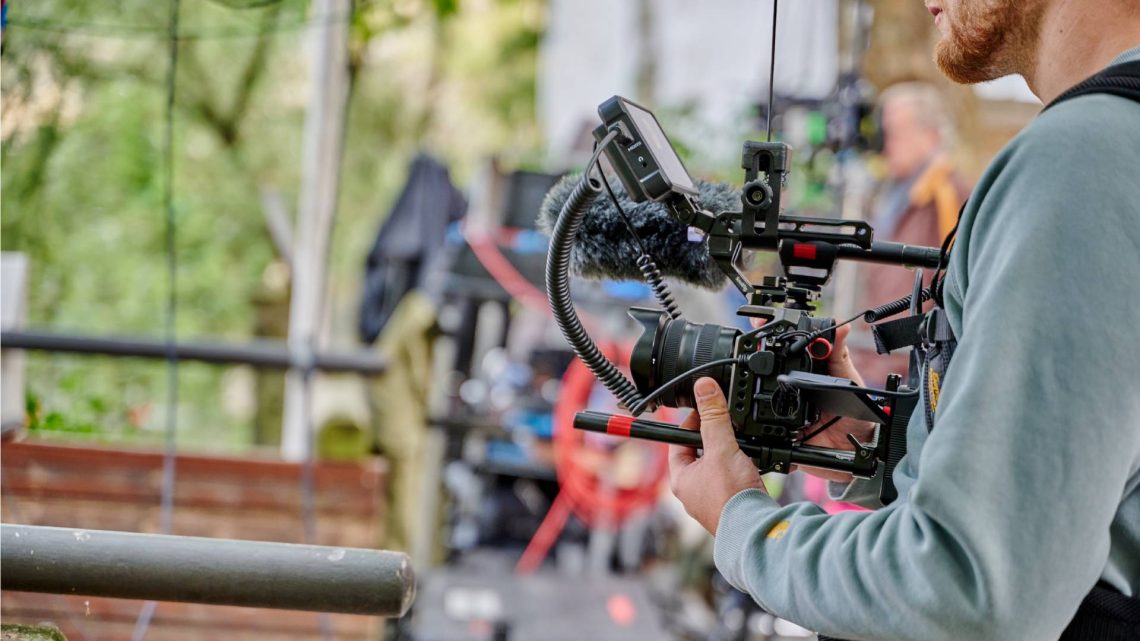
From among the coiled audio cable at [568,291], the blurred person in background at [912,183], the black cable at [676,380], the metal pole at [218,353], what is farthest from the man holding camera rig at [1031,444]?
the blurred person in background at [912,183]

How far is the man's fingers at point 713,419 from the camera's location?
103 centimetres

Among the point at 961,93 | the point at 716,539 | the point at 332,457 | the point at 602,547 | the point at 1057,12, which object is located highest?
the point at 961,93

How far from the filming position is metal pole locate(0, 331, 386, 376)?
317cm

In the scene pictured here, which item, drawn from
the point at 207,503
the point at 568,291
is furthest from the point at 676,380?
the point at 207,503

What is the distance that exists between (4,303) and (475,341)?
346 centimetres

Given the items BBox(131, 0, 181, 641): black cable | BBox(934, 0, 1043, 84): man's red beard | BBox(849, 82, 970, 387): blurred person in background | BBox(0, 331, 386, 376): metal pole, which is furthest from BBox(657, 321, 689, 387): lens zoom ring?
BBox(849, 82, 970, 387): blurred person in background

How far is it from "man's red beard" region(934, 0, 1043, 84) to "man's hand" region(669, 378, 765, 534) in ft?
1.39

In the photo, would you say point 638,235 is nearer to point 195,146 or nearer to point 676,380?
point 676,380

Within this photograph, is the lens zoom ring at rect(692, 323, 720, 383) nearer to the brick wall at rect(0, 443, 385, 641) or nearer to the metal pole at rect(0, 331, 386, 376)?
the brick wall at rect(0, 443, 385, 641)

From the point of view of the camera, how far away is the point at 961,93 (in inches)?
189

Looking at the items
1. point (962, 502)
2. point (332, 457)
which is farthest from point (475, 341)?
point (962, 502)

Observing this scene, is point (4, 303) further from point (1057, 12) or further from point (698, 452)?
point (1057, 12)

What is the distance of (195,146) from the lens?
29.1ft

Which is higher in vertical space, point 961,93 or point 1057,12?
point 961,93
